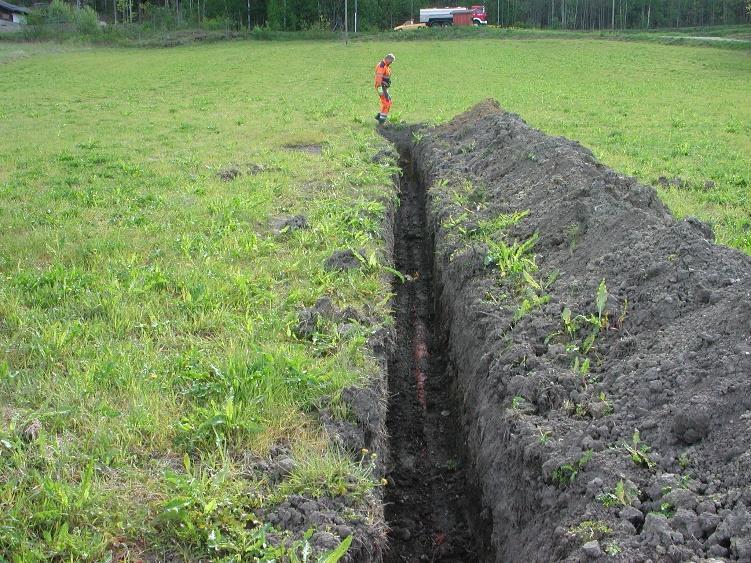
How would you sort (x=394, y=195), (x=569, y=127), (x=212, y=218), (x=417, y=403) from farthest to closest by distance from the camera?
1. (x=569, y=127)
2. (x=394, y=195)
3. (x=212, y=218)
4. (x=417, y=403)

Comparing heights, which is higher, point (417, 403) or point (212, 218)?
point (212, 218)

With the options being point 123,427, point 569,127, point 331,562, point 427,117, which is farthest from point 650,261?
point 427,117

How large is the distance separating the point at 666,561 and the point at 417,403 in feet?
11.0

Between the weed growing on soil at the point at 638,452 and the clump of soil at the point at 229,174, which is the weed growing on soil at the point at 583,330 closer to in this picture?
the weed growing on soil at the point at 638,452

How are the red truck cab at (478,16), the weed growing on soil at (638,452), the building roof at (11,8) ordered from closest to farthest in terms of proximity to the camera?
the weed growing on soil at (638,452), the red truck cab at (478,16), the building roof at (11,8)

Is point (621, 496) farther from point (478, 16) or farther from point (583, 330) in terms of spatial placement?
point (478, 16)

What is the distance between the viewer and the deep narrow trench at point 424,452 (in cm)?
459

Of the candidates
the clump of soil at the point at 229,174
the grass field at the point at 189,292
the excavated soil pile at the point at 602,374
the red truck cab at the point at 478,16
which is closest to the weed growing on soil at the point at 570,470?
the excavated soil pile at the point at 602,374

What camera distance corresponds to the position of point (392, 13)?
72.4 metres

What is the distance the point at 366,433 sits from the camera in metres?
4.47

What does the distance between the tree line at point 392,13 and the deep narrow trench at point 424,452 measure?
5819 cm

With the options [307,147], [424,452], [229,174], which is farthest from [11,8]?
[424,452]

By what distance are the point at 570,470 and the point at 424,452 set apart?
6.53 ft

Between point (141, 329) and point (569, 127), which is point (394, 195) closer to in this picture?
point (141, 329)
